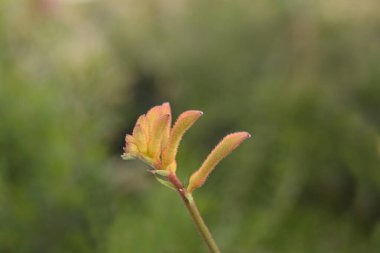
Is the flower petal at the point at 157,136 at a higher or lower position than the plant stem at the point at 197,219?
higher

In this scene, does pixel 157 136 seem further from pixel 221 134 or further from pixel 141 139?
pixel 221 134

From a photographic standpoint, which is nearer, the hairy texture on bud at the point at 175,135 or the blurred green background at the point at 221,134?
the hairy texture on bud at the point at 175,135

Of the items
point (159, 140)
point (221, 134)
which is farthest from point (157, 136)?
point (221, 134)

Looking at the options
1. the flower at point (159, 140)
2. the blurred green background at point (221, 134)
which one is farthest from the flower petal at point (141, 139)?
the blurred green background at point (221, 134)

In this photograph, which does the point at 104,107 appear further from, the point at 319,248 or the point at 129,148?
the point at 129,148

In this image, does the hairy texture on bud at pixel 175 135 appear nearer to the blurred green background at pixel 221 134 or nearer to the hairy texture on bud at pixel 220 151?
the hairy texture on bud at pixel 220 151

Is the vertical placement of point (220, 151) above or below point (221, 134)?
above
